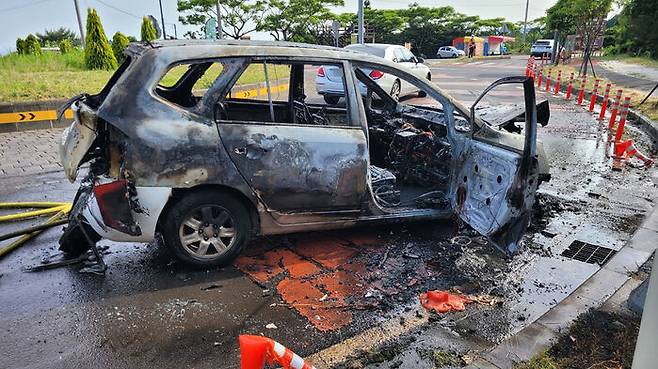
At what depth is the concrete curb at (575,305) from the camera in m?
3.00

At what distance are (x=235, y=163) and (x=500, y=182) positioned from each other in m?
2.28

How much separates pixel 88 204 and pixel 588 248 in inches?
186

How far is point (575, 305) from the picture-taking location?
11.9 feet

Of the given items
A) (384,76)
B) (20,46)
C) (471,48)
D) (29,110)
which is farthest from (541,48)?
(29,110)

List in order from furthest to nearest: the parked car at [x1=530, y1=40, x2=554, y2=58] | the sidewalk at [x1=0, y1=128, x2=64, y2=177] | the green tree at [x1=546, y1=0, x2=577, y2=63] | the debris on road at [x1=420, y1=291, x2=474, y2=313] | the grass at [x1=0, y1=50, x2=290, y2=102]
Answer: the parked car at [x1=530, y1=40, x2=554, y2=58]
the green tree at [x1=546, y1=0, x2=577, y2=63]
the grass at [x1=0, y1=50, x2=290, y2=102]
the sidewalk at [x1=0, y1=128, x2=64, y2=177]
the debris on road at [x1=420, y1=291, x2=474, y2=313]

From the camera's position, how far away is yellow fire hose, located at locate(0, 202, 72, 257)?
4.58 meters

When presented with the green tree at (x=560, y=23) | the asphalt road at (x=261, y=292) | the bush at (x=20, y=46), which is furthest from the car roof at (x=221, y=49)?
the green tree at (x=560, y=23)

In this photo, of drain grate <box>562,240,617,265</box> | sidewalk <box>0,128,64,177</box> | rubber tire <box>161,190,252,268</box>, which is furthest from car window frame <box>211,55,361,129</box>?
sidewalk <box>0,128,64,177</box>

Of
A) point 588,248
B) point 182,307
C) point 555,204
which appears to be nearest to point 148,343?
point 182,307

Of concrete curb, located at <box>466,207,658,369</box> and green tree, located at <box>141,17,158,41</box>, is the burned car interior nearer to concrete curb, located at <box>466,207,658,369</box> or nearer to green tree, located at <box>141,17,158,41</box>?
concrete curb, located at <box>466,207,658,369</box>

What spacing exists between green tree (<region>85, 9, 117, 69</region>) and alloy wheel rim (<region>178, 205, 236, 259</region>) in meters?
14.0

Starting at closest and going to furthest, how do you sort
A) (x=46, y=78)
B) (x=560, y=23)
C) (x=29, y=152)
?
1. (x=29, y=152)
2. (x=46, y=78)
3. (x=560, y=23)

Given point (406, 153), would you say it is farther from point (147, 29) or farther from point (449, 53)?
point (449, 53)

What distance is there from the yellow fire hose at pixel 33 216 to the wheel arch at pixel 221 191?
1704 mm
